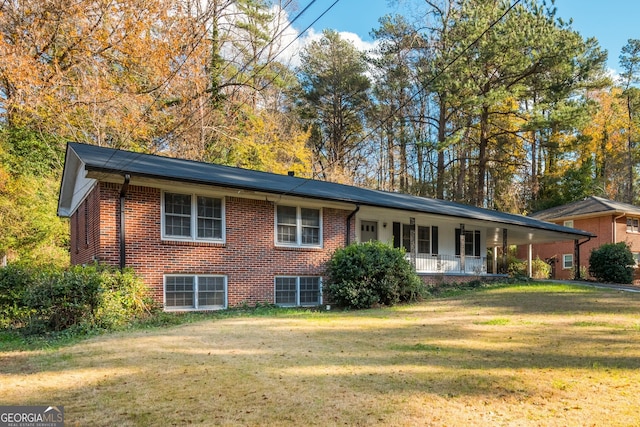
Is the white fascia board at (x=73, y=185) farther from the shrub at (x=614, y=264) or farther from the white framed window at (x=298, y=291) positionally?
the shrub at (x=614, y=264)

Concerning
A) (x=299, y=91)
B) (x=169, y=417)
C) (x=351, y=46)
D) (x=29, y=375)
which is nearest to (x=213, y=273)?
(x=29, y=375)

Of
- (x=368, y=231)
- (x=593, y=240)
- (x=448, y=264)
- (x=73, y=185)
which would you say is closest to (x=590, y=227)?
(x=593, y=240)

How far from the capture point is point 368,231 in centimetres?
1941

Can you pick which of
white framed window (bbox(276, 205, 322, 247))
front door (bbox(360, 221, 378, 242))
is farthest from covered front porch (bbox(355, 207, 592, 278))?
white framed window (bbox(276, 205, 322, 247))

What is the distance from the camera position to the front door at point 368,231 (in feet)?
63.0

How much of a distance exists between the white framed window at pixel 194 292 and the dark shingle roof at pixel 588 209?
27478 millimetres

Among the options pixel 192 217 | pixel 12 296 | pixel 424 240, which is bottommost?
pixel 12 296

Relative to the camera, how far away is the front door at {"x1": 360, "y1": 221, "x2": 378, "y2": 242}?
63.0 ft

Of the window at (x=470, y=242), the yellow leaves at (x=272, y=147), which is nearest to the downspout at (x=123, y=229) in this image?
the yellow leaves at (x=272, y=147)

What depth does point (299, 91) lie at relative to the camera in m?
36.0

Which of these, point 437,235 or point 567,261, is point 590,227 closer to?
point 567,261

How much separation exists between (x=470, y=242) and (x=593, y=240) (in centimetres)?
1449

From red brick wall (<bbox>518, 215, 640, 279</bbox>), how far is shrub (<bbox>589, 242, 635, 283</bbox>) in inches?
336

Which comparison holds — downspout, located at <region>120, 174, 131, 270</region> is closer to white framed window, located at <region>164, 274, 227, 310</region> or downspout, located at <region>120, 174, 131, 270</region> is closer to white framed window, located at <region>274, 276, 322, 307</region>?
white framed window, located at <region>164, 274, 227, 310</region>
